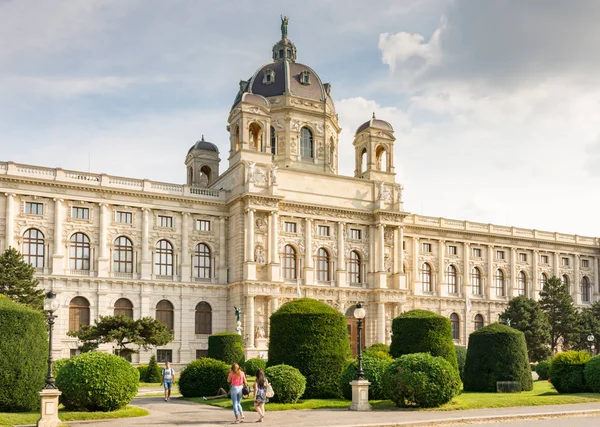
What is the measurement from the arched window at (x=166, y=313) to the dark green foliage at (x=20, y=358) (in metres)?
32.8

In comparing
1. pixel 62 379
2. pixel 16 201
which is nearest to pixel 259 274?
pixel 16 201

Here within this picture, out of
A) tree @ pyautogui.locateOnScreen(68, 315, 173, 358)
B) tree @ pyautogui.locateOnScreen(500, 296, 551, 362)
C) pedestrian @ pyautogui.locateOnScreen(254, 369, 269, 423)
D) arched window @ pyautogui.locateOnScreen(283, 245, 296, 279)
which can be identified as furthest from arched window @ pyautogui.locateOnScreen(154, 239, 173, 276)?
pedestrian @ pyautogui.locateOnScreen(254, 369, 269, 423)

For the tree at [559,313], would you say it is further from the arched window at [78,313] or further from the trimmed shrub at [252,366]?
the arched window at [78,313]

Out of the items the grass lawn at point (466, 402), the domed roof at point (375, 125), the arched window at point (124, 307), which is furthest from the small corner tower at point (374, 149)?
the grass lawn at point (466, 402)

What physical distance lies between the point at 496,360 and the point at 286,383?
12.3 metres

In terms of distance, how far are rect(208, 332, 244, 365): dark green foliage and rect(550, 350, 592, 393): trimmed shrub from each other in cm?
1825

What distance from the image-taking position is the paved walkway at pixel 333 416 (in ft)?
73.5

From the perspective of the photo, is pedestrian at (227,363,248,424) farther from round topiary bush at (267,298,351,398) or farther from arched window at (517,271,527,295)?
arched window at (517,271,527,295)

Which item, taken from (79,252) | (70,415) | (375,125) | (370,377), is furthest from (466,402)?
(375,125)

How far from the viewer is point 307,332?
29.5m

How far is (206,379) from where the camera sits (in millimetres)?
31625

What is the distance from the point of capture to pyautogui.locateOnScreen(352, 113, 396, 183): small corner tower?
69562mm

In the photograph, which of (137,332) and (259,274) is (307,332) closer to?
(137,332)

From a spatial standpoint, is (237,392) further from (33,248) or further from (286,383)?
(33,248)
